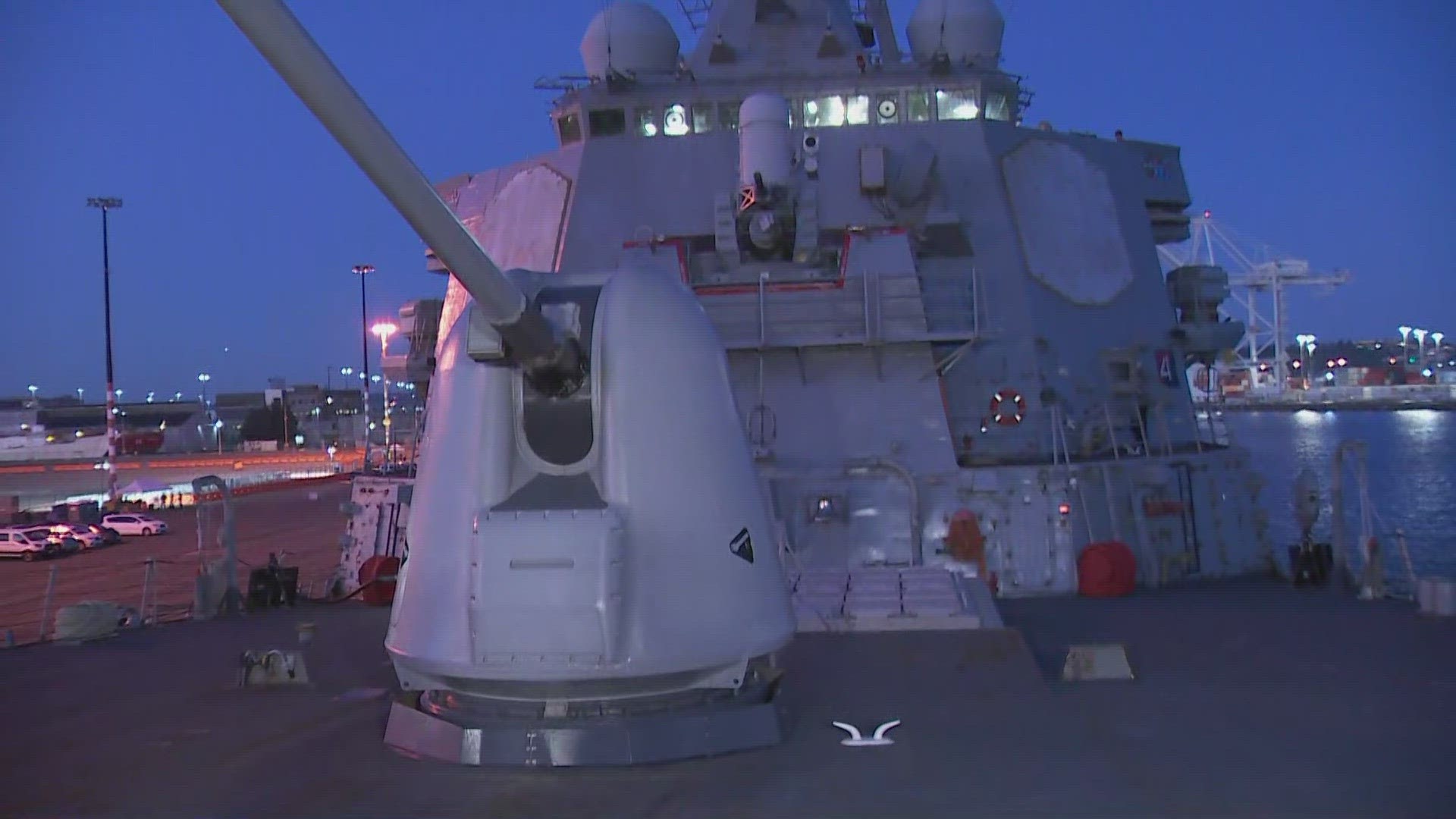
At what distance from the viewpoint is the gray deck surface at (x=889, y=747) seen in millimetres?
4848

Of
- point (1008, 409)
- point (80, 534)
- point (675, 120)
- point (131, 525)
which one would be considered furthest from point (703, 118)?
point (131, 525)

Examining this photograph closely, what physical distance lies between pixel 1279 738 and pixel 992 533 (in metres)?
5.44

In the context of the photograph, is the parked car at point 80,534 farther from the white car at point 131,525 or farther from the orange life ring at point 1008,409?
the orange life ring at point 1008,409

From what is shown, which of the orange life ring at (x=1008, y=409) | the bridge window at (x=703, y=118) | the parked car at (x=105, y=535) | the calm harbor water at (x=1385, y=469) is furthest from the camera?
the parked car at (x=105, y=535)

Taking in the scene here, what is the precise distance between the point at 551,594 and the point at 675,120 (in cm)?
968

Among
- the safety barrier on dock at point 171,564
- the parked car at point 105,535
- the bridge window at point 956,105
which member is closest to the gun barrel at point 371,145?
the safety barrier on dock at point 171,564

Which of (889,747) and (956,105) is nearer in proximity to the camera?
(889,747)

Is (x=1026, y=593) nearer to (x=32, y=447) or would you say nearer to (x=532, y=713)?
(x=532, y=713)

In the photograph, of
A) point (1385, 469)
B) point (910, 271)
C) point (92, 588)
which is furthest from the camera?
point (1385, 469)

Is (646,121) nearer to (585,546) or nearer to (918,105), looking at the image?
(918,105)

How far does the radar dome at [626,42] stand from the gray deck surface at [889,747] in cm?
856

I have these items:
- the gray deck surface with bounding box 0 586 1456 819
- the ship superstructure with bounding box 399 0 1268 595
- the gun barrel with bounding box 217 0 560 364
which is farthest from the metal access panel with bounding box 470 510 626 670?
the ship superstructure with bounding box 399 0 1268 595

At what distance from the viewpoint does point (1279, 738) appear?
227 inches

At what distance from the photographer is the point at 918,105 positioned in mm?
13898
